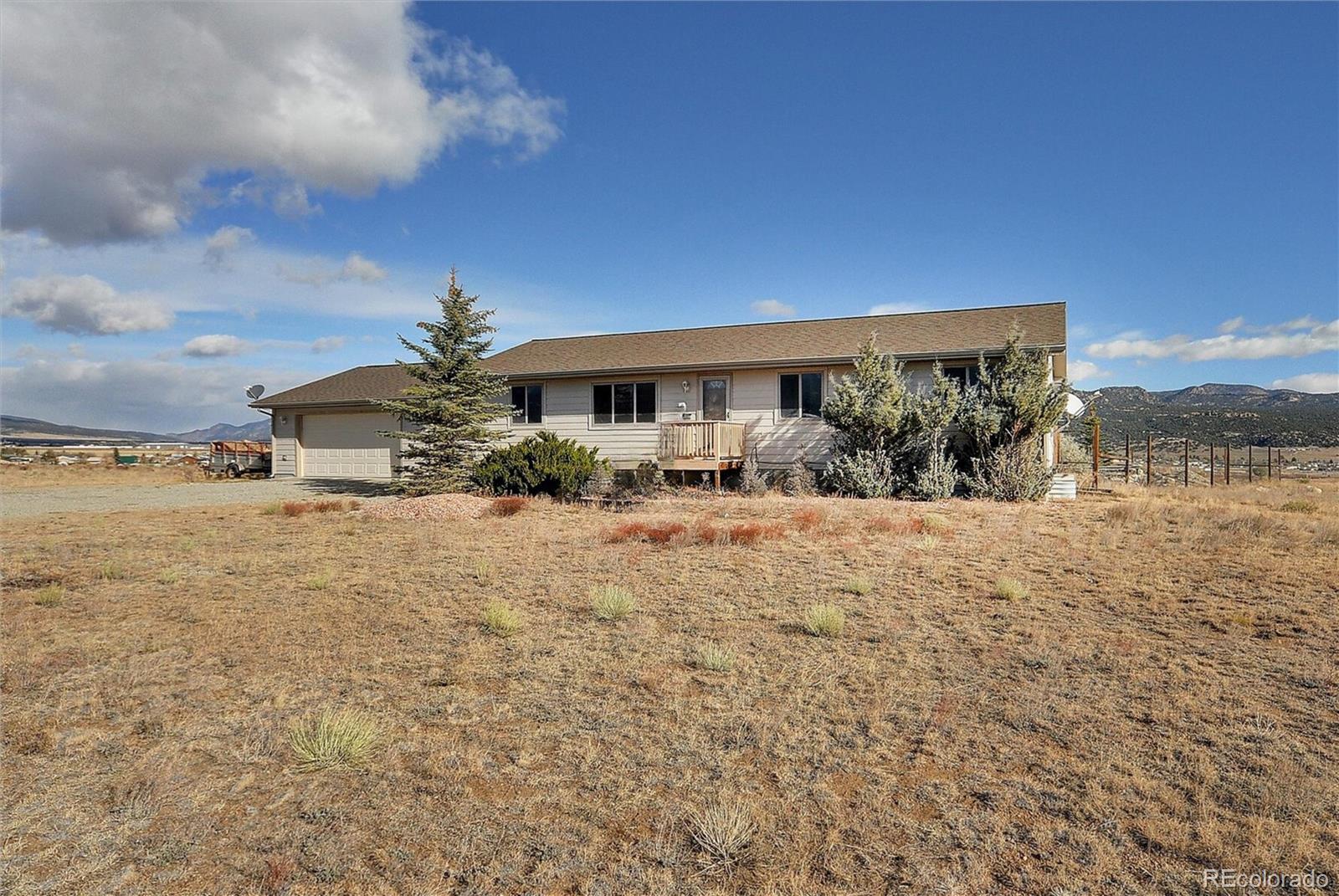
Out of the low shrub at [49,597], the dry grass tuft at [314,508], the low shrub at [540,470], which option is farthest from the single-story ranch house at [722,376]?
the low shrub at [49,597]

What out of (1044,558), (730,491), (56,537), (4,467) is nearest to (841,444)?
(730,491)

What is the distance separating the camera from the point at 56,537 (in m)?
10.1

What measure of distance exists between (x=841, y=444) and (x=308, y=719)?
13326 millimetres

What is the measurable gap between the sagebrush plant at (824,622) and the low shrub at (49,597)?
22.5ft

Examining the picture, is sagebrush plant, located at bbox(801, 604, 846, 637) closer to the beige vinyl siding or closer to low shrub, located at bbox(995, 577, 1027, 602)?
low shrub, located at bbox(995, 577, 1027, 602)

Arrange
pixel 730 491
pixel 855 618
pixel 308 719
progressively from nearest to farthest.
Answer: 1. pixel 308 719
2. pixel 855 618
3. pixel 730 491

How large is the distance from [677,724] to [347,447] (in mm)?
22796

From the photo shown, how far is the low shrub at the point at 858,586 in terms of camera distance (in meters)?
6.50

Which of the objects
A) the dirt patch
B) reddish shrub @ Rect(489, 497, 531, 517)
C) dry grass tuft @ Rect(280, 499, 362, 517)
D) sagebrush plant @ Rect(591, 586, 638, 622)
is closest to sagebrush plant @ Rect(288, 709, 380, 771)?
sagebrush plant @ Rect(591, 586, 638, 622)

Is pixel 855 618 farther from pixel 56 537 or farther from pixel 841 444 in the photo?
pixel 56 537

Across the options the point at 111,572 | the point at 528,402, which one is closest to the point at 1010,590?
the point at 111,572

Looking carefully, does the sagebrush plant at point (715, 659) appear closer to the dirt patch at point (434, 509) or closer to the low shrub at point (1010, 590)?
the low shrub at point (1010, 590)

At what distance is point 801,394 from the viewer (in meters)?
17.2

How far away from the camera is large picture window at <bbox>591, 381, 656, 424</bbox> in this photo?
1852 cm
